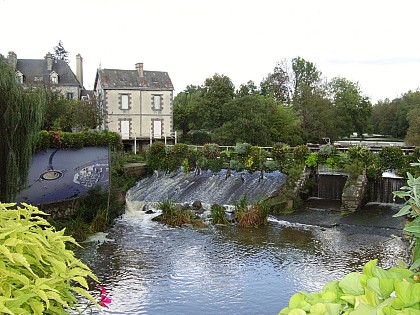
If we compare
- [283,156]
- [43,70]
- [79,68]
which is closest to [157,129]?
[43,70]

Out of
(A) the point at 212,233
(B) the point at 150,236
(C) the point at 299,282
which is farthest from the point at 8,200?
(C) the point at 299,282

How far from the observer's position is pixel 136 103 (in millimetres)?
33938

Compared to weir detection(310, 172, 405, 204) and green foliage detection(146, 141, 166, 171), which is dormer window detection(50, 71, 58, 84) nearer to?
green foliage detection(146, 141, 166, 171)

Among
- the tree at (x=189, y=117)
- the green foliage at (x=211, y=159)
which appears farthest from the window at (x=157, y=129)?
the green foliage at (x=211, y=159)

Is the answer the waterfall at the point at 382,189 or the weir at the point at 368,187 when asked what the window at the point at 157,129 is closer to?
the weir at the point at 368,187

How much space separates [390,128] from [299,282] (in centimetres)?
5368

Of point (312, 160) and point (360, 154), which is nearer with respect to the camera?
point (360, 154)

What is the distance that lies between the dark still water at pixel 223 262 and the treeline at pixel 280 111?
16.9 metres

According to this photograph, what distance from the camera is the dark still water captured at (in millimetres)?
8867

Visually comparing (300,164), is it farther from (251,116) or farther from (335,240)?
(251,116)

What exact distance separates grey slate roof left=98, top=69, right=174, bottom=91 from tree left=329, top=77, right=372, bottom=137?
17.8m

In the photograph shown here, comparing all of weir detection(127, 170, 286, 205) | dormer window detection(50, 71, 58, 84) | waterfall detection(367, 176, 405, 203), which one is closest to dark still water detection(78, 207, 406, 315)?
weir detection(127, 170, 286, 205)

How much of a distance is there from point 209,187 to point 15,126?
1007 centimetres

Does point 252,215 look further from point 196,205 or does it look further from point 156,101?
point 156,101
